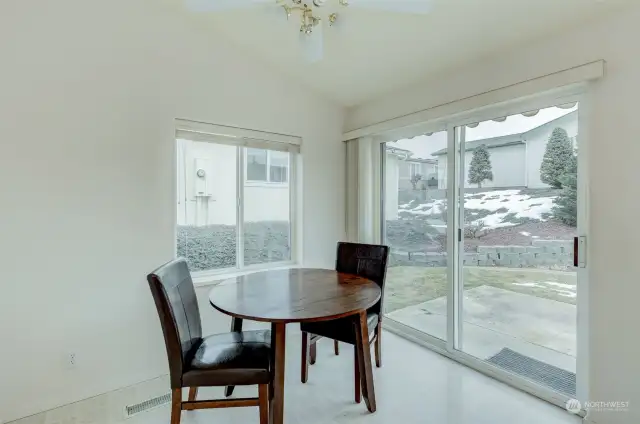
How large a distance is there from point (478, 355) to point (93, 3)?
3.73 meters

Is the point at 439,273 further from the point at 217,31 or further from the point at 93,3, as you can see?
the point at 93,3

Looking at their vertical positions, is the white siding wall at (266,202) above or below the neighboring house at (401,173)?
below

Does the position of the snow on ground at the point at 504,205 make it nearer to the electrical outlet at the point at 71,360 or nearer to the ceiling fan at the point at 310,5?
the ceiling fan at the point at 310,5

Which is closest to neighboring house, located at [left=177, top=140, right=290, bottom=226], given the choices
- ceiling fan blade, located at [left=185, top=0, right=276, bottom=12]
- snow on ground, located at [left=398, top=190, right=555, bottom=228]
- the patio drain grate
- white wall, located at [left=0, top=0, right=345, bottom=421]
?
white wall, located at [left=0, top=0, right=345, bottom=421]

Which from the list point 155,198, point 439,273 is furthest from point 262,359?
point 439,273

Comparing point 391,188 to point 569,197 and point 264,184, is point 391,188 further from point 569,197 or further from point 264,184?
point 569,197

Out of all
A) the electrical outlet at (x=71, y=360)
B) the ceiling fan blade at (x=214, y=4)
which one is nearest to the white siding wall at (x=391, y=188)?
the ceiling fan blade at (x=214, y=4)

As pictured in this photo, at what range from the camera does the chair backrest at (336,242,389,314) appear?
8.46 feet

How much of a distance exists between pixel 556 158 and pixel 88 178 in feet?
10.1

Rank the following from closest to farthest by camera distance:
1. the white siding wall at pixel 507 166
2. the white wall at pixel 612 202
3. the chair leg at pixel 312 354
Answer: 1. the white wall at pixel 612 202
2. the white siding wall at pixel 507 166
3. the chair leg at pixel 312 354

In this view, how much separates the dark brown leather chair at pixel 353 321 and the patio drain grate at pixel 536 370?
2.97 feet

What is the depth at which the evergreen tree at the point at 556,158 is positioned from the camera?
211 centimetres

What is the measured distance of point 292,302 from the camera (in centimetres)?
184

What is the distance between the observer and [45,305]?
83.0 inches
